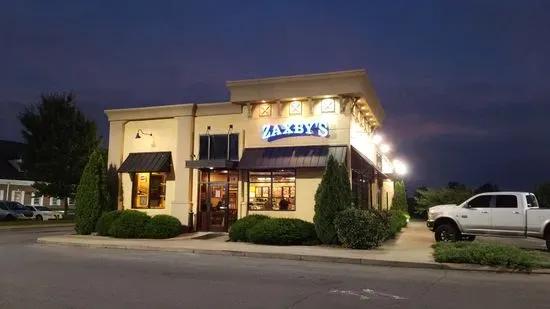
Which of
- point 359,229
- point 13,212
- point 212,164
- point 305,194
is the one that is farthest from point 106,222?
point 13,212

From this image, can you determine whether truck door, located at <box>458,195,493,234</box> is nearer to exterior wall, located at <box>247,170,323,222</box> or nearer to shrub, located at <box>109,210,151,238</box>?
exterior wall, located at <box>247,170,323,222</box>

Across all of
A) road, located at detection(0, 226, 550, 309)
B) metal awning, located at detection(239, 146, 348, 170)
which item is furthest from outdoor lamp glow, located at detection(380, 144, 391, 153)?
road, located at detection(0, 226, 550, 309)

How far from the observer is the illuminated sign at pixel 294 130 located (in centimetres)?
2191

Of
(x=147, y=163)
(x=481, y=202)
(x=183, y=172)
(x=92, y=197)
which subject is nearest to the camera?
(x=481, y=202)

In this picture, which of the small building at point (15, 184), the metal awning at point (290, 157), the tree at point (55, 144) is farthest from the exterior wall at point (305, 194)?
the small building at point (15, 184)

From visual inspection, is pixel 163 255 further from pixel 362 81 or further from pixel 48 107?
pixel 48 107

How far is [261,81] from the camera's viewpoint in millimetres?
22656

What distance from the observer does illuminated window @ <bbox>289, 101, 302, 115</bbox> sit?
2266 centimetres

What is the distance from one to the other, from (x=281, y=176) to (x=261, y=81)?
14.6 ft

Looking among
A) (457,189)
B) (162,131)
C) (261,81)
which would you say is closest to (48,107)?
(162,131)

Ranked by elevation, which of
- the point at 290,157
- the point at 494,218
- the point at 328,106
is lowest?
the point at 494,218

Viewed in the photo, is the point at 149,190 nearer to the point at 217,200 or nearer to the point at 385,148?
the point at 217,200

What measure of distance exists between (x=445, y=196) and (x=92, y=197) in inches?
999

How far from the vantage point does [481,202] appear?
18.8 meters
